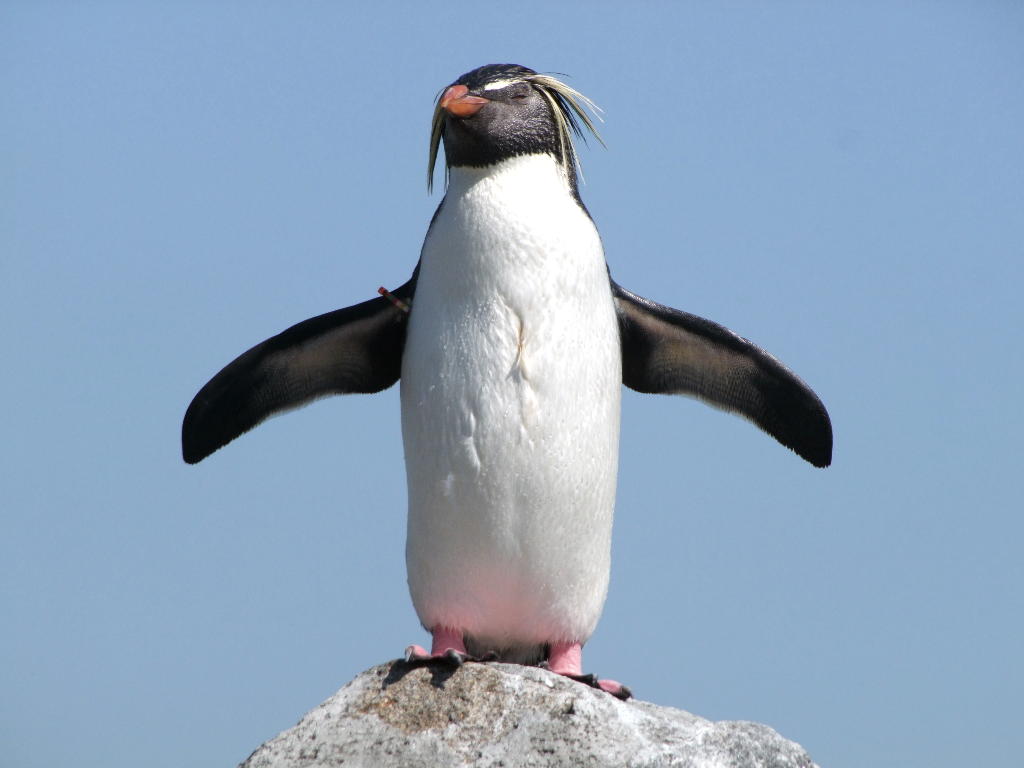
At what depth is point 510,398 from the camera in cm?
462

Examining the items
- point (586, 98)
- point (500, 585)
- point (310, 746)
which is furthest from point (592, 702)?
point (586, 98)

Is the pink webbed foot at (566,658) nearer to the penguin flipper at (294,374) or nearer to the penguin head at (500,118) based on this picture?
the penguin flipper at (294,374)

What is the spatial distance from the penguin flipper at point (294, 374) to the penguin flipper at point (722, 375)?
3.47 ft

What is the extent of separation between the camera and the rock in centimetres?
408

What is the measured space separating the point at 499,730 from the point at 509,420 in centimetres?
108

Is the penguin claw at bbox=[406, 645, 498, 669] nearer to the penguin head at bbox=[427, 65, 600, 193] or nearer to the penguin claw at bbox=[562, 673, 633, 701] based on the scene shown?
the penguin claw at bbox=[562, 673, 633, 701]

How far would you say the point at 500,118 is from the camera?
193 inches

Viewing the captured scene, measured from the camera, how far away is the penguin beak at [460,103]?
4852mm

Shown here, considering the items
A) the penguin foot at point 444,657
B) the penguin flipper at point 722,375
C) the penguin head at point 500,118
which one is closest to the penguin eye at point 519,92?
the penguin head at point 500,118

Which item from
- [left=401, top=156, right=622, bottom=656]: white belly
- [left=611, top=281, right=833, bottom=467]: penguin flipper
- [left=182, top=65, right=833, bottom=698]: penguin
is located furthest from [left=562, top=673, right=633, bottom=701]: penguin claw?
[left=611, top=281, right=833, bottom=467]: penguin flipper

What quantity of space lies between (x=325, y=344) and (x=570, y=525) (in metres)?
1.41

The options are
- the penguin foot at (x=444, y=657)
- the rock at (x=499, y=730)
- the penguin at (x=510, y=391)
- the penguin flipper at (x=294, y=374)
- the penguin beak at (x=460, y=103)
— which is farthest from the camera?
the penguin flipper at (x=294, y=374)

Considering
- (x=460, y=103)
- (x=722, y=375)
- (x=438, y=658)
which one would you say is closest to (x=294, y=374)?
(x=460, y=103)

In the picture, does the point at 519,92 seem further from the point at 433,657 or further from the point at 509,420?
the point at 433,657
